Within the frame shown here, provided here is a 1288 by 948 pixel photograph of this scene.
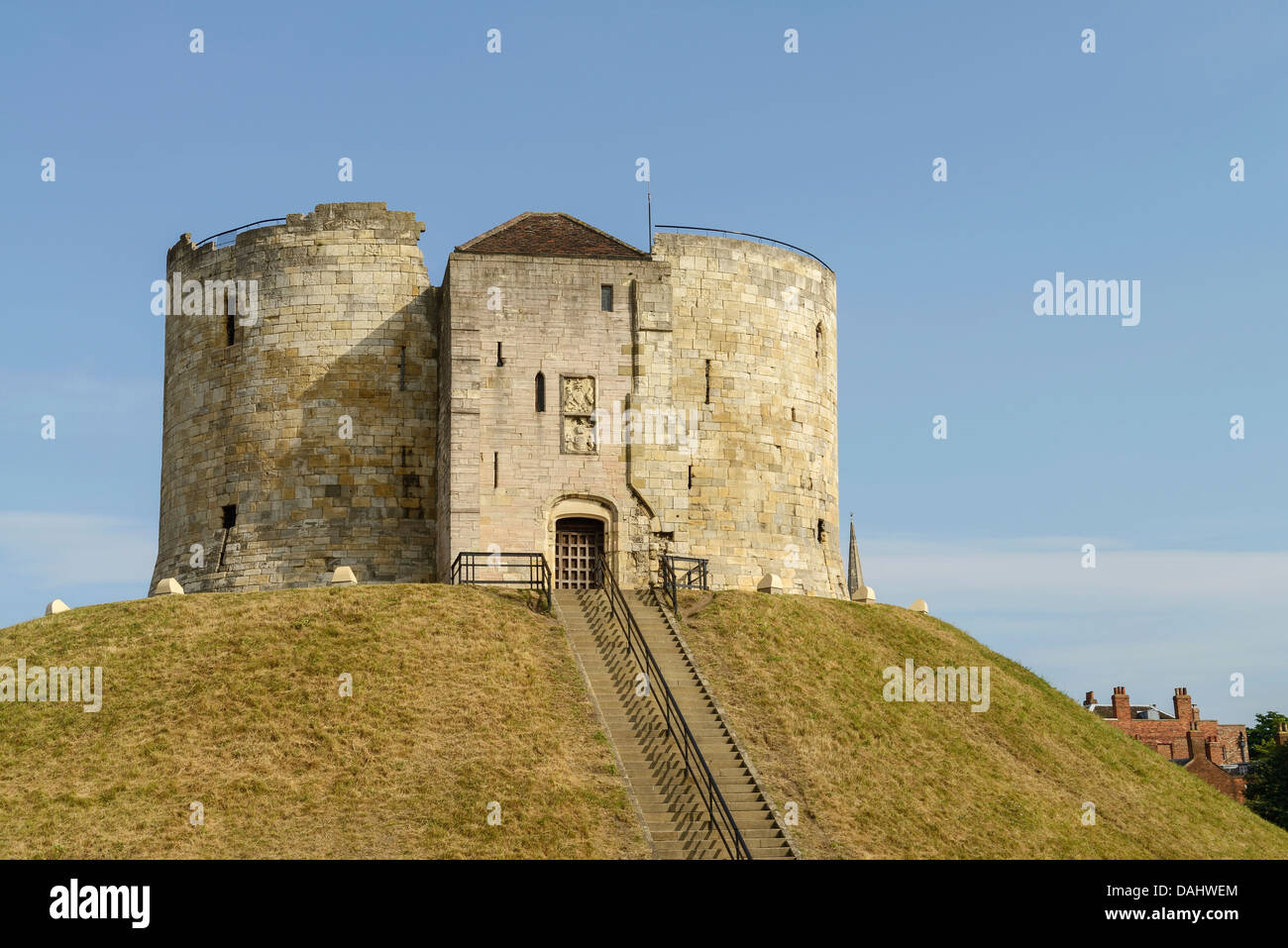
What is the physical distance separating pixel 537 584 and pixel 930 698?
9541 mm

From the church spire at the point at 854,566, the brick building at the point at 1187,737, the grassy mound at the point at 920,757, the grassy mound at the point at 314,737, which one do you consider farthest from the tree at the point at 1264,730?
the grassy mound at the point at 314,737

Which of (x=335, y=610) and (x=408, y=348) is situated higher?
(x=408, y=348)

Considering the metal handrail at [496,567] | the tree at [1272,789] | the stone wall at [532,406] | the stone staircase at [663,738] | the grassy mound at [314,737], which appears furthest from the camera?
the tree at [1272,789]

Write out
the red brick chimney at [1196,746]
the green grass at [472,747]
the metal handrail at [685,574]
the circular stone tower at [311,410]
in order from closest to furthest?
the green grass at [472,747] < the metal handrail at [685,574] < the circular stone tower at [311,410] < the red brick chimney at [1196,746]

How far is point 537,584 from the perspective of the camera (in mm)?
37562

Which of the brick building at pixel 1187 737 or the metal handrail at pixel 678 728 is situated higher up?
the metal handrail at pixel 678 728

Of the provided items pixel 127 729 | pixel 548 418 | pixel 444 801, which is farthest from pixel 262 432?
pixel 444 801

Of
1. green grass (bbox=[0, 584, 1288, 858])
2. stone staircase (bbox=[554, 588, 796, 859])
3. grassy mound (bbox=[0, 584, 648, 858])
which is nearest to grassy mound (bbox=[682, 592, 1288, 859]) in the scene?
green grass (bbox=[0, 584, 1288, 858])

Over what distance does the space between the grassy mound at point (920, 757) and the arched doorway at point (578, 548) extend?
342 cm

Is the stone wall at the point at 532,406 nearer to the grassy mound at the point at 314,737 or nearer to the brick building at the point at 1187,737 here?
the grassy mound at the point at 314,737

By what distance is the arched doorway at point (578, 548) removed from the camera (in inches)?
1581

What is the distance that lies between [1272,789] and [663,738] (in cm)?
3721
